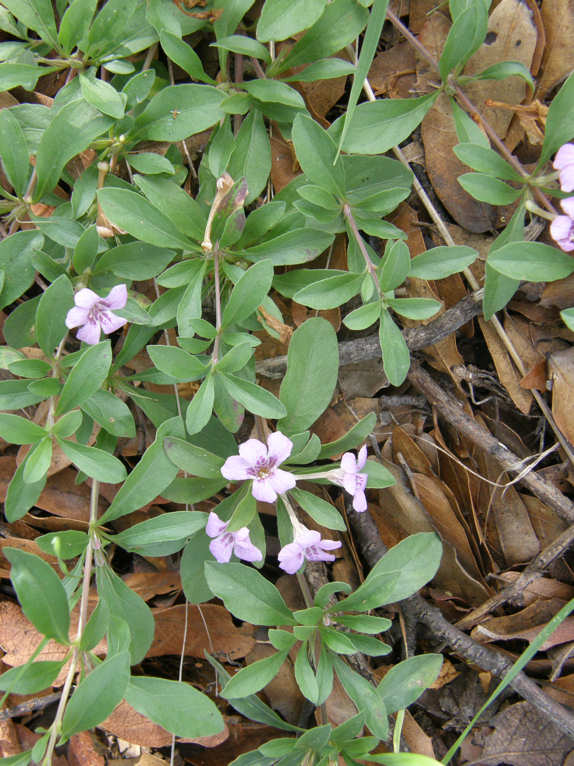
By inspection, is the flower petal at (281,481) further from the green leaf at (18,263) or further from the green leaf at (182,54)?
the green leaf at (182,54)

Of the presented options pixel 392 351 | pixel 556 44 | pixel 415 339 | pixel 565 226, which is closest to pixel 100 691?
pixel 392 351

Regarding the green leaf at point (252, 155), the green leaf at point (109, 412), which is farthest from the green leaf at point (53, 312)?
the green leaf at point (252, 155)

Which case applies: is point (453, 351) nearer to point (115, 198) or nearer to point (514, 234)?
point (514, 234)

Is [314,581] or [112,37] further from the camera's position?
[314,581]

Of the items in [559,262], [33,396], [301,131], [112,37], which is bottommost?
[33,396]

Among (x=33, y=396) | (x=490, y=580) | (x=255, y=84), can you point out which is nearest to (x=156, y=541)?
(x=33, y=396)

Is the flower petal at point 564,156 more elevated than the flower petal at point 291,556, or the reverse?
the flower petal at point 564,156

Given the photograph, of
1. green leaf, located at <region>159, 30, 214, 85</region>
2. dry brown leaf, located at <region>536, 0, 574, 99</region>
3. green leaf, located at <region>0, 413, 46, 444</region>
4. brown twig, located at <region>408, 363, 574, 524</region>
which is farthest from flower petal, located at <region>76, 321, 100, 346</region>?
dry brown leaf, located at <region>536, 0, 574, 99</region>

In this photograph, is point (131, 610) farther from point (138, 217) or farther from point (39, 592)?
point (138, 217)
